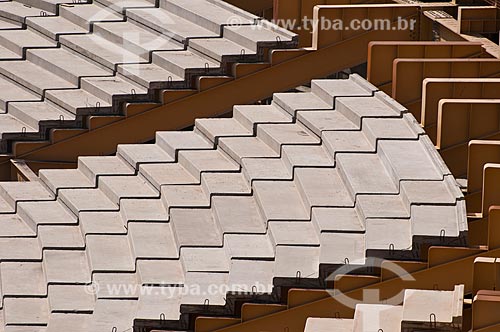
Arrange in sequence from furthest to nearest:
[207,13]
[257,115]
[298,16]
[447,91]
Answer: [207,13], [298,16], [257,115], [447,91]

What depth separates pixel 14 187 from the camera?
2041 centimetres

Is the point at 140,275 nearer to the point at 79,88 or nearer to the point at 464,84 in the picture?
the point at 464,84

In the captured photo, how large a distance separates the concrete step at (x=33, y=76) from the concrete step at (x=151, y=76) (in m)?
0.76

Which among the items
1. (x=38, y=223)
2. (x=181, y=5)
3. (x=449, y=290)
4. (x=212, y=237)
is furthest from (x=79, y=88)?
(x=449, y=290)

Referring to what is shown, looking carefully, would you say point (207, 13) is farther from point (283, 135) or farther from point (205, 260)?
point (205, 260)

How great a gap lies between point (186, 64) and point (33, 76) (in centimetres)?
223

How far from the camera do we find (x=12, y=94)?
892 inches

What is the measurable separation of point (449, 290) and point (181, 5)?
861 cm

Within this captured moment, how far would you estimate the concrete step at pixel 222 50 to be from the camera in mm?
21828

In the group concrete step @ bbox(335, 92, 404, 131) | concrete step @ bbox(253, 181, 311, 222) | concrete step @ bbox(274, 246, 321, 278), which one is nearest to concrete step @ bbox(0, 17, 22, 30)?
concrete step @ bbox(335, 92, 404, 131)

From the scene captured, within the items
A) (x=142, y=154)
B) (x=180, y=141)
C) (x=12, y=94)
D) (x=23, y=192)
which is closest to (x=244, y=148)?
(x=180, y=141)

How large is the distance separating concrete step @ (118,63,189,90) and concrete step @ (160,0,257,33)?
1.00 m

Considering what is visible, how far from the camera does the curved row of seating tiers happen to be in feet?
71.6

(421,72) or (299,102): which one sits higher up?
(421,72)
